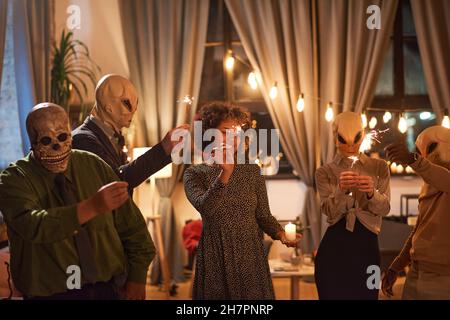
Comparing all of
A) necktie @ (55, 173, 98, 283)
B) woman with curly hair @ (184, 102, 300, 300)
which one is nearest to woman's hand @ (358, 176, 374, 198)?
woman with curly hair @ (184, 102, 300, 300)

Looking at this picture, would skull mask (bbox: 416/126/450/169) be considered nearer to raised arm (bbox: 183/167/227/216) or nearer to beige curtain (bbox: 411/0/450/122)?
raised arm (bbox: 183/167/227/216)

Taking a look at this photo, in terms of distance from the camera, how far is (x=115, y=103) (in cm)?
290

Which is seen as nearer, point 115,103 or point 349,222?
point 115,103

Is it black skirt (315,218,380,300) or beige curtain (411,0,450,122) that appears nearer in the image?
black skirt (315,218,380,300)

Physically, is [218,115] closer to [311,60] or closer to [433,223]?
[433,223]

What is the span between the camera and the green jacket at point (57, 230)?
212cm

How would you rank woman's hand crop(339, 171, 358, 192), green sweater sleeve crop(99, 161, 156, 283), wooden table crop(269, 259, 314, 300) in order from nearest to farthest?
green sweater sleeve crop(99, 161, 156, 283)
woman's hand crop(339, 171, 358, 192)
wooden table crop(269, 259, 314, 300)

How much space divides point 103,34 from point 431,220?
4980 mm

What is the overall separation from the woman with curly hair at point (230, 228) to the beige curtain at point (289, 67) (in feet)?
13.0

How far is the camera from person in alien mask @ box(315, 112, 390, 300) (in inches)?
120

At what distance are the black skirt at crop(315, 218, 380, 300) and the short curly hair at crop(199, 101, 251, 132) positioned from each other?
0.72 m

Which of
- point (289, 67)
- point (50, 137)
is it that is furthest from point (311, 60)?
point (50, 137)

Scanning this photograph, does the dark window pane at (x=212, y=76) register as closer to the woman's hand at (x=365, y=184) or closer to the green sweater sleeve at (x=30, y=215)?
the woman's hand at (x=365, y=184)
